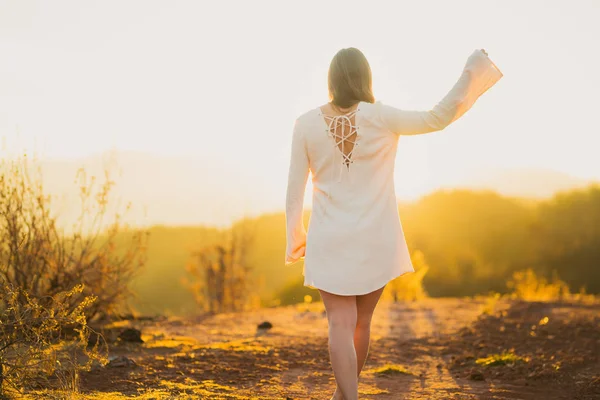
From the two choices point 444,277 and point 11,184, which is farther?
point 444,277

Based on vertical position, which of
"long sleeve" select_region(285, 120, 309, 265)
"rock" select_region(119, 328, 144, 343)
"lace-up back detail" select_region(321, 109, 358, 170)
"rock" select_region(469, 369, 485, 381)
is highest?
"lace-up back detail" select_region(321, 109, 358, 170)

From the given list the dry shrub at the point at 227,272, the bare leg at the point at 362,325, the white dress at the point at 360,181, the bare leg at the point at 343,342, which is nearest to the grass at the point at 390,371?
the bare leg at the point at 362,325

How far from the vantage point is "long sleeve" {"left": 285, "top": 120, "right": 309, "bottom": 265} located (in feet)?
12.8

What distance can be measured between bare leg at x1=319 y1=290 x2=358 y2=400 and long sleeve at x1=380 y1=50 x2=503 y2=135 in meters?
1.01

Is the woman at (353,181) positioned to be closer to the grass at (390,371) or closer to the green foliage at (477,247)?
the grass at (390,371)

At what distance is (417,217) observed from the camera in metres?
23.2

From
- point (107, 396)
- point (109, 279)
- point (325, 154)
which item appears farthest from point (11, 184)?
point (325, 154)

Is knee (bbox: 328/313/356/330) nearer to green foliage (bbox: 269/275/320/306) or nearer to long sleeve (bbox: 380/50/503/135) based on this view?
long sleeve (bbox: 380/50/503/135)

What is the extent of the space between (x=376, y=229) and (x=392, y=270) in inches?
10.2

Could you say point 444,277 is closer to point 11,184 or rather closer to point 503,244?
point 503,244

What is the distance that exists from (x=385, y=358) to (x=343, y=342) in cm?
332

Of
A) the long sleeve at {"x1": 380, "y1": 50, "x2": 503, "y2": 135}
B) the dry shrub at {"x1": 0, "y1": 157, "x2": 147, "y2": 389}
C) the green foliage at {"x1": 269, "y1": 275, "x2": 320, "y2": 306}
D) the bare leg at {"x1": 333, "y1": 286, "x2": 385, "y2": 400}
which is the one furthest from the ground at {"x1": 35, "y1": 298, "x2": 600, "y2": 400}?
the green foliage at {"x1": 269, "y1": 275, "x2": 320, "y2": 306}

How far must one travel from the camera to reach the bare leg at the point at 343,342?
381 centimetres

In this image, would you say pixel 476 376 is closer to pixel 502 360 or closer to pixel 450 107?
pixel 502 360
